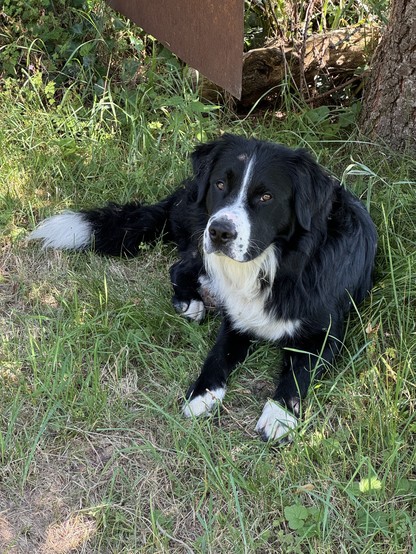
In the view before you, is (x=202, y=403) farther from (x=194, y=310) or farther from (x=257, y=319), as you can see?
(x=194, y=310)

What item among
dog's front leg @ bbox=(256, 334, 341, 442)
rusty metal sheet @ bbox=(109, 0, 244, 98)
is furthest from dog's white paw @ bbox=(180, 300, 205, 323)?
rusty metal sheet @ bbox=(109, 0, 244, 98)

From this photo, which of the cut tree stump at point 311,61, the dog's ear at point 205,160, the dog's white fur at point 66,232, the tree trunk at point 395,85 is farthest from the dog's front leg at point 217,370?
the cut tree stump at point 311,61

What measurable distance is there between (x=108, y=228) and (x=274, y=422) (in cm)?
140

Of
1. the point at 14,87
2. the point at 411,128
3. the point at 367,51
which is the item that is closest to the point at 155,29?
the point at 14,87

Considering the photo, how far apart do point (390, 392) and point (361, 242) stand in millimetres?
715

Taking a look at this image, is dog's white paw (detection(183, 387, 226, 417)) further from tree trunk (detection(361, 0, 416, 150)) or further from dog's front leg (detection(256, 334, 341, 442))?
tree trunk (detection(361, 0, 416, 150))

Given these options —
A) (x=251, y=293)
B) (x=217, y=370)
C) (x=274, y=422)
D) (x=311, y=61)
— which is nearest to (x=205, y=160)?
(x=251, y=293)

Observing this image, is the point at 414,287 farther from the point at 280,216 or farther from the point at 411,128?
the point at 411,128

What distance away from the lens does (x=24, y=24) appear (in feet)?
14.7

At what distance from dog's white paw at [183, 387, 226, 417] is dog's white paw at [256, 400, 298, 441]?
0.59 ft

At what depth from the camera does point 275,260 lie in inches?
107

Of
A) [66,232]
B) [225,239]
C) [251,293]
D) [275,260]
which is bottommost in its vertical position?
[66,232]

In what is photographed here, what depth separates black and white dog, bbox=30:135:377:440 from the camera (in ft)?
8.41

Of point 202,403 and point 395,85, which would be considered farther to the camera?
point 395,85
